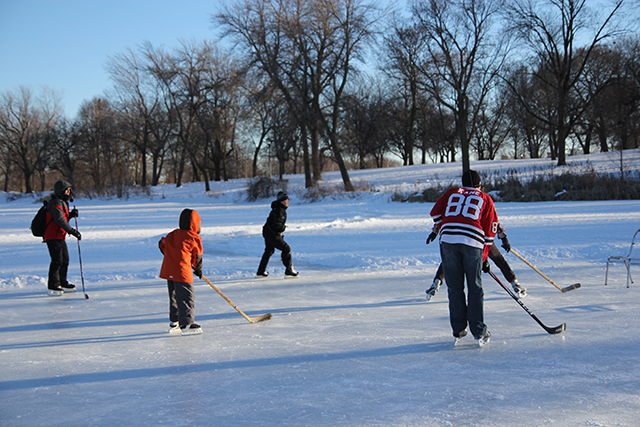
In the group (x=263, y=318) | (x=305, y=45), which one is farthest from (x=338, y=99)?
(x=263, y=318)

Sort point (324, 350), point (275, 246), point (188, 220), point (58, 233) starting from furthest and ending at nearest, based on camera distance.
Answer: point (275, 246)
point (58, 233)
point (188, 220)
point (324, 350)

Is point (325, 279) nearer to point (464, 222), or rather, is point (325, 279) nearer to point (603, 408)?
point (464, 222)

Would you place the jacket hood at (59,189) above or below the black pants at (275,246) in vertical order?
above

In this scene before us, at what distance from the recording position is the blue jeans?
417 cm

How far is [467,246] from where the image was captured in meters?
4.15

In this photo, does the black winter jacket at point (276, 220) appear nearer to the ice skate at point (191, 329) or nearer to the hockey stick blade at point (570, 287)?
the ice skate at point (191, 329)

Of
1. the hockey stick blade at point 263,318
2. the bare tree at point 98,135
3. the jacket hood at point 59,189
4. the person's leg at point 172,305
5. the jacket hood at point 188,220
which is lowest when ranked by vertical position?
the hockey stick blade at point 263,318

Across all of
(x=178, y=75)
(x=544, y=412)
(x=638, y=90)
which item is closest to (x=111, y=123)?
(x=178, y=75)

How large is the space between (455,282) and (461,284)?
0.26ft

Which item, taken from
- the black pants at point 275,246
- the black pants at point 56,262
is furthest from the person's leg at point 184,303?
the black pants at point 56,262

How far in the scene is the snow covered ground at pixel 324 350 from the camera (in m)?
3.13

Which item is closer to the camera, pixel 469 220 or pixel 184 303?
pixel 469 220

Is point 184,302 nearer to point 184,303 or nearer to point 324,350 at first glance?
point 184,303

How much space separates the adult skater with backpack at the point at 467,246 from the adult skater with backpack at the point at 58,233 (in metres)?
5.74
